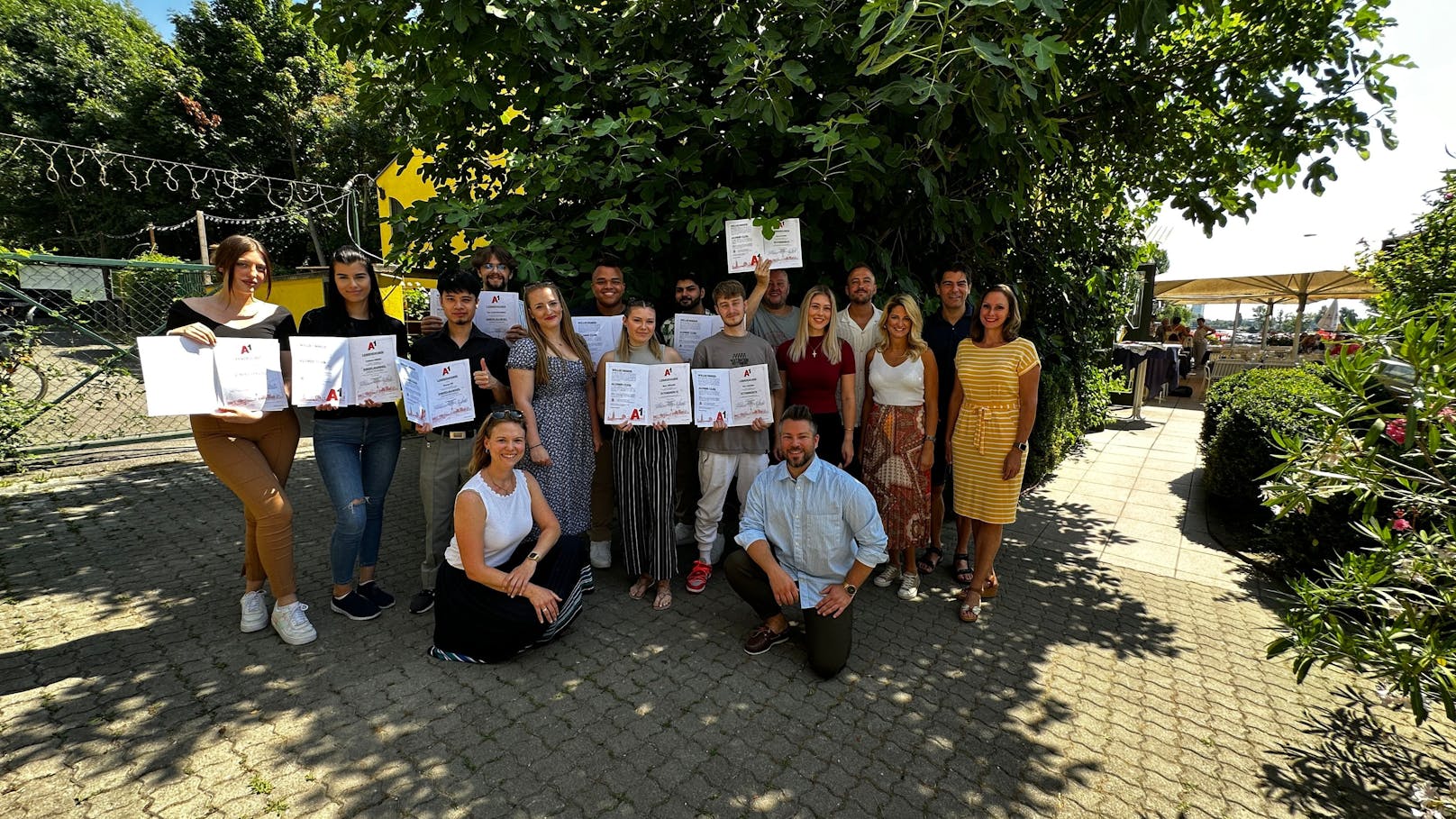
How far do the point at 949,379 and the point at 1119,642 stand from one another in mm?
1972

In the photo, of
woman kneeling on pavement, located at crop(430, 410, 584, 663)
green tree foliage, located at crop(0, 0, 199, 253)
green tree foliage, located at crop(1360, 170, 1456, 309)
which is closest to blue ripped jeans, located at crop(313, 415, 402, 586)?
woman kneeling on pavement, located at crop(430, 410, 584, 663)

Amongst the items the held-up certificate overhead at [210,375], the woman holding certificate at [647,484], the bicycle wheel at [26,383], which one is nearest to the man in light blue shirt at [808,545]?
the woman holding certificate at [647,484]

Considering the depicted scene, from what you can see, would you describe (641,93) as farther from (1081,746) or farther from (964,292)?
(1081,746)

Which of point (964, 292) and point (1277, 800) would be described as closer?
point (1277, 800)

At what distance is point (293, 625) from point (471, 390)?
5.33ft

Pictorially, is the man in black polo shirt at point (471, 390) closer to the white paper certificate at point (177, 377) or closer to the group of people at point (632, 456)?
the group of people at point (632, 456)

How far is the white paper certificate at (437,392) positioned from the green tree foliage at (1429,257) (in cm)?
578

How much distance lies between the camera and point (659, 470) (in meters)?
4.23

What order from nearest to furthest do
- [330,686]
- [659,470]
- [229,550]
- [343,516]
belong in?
[330,686] → [343,516] → [659,470] → [229,550]

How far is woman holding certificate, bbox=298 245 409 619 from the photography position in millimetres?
3652

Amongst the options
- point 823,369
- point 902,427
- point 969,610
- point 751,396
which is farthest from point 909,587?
point 751,396

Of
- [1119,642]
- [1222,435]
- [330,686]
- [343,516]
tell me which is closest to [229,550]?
[343,516]

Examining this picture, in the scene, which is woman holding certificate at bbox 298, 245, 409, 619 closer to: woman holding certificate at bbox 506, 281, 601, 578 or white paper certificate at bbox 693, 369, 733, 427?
woman holding certificate at bbox 506, 281, 601, 578

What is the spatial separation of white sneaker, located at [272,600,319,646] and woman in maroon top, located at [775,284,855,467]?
10.5 feet
